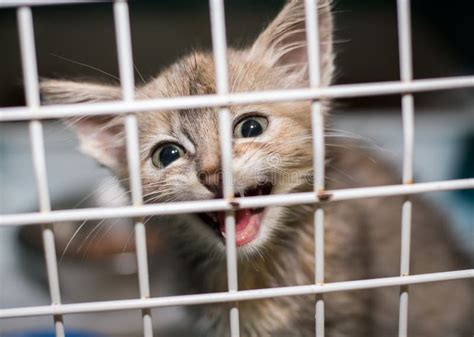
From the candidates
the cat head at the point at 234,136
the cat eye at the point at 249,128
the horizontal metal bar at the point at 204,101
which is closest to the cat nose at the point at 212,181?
the cat head at the point at 234,136

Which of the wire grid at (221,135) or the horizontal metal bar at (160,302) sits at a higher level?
the wire grid at (221,135)

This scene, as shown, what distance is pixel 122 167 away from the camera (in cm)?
121

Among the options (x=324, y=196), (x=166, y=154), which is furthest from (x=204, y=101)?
(x=166, y=154)

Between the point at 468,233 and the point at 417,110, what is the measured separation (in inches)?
35.3

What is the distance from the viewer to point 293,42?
3.74 feet

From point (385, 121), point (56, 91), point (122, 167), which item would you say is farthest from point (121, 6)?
point (385, 121)

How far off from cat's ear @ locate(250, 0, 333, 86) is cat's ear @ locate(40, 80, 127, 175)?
1.01ft

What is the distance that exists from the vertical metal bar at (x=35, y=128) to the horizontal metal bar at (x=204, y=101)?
0.02m

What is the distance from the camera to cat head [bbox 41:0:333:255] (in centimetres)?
97

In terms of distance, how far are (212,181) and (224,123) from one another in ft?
0.87

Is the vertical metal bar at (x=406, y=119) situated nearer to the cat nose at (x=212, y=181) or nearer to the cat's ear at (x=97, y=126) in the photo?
the cat nose at (x=212, y=181)

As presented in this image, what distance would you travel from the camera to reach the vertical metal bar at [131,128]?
595mm

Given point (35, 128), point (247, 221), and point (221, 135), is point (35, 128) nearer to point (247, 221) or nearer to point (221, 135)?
point (221, 135)

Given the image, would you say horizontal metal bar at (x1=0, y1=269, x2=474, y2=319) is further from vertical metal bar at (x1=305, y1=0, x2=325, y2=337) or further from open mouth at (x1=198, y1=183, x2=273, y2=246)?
open mouth at (x1=198, y1=183, x2=273, y2=246)
